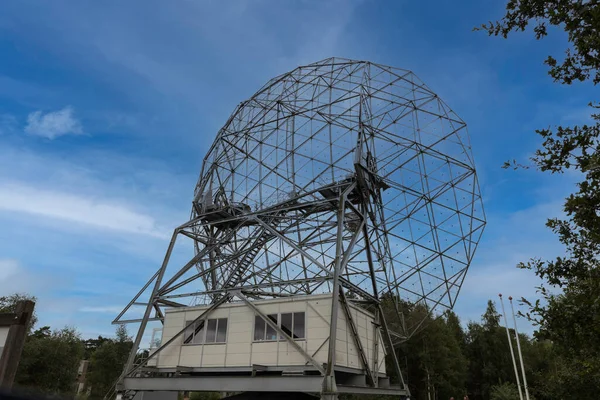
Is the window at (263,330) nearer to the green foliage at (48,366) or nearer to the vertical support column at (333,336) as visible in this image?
the vertical support column at (333,336)

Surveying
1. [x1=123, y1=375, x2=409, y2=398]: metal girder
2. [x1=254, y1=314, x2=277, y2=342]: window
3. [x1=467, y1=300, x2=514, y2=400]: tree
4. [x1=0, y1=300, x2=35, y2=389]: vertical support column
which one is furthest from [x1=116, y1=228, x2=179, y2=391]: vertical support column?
[x1=467, y1=300, x2=514, y2=400]: tree

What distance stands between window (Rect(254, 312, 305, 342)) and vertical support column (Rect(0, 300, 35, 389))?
10605 mm

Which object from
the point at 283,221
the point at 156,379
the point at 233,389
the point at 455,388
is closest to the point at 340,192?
the point at 283,221

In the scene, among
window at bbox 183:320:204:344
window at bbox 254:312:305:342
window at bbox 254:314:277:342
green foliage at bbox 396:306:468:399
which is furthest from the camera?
green foliage at bbox 396:306:468:399

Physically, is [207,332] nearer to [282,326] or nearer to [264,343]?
[264,343]

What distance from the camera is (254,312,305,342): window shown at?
64.7 ft

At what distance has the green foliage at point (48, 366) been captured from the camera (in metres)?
43.3

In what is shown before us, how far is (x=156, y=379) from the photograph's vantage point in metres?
19.5

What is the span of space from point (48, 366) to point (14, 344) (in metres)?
40.9

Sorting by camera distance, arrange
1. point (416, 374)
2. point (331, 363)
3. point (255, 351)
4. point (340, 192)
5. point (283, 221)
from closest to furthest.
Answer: point (331, 363) < point (255, 351) < point (340, 192) < point (283, 221) < point (416, 374)

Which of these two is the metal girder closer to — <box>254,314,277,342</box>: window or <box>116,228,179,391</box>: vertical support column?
<box>116,228,179,391</box>: vertical support column

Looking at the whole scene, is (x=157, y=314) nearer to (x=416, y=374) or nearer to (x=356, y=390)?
(x=356, y=390)

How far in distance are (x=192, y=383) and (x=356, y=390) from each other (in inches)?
278

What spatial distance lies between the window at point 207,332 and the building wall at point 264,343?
23 cm
